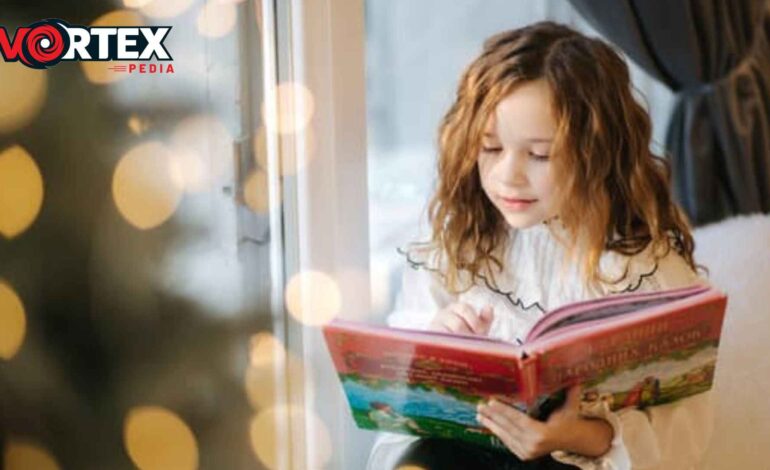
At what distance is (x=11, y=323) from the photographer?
3.17ft

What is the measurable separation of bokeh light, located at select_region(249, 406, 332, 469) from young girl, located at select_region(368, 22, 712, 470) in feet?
0.19

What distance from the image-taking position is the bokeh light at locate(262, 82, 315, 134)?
0.93 m

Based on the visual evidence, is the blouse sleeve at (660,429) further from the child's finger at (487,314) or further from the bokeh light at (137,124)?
the bokeh light at (137,124)

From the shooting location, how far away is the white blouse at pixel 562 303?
0.88 meters

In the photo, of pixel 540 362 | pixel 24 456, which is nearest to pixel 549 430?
pixel 540 362

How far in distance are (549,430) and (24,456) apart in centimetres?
53

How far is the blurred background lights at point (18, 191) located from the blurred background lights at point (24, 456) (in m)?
0.21

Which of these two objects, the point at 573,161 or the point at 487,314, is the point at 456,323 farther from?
the point at 573,161

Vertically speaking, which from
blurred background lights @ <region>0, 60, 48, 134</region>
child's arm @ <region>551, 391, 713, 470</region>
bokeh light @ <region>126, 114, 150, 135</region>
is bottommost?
child's arm @ <region>551, 391, 713, 470</region>

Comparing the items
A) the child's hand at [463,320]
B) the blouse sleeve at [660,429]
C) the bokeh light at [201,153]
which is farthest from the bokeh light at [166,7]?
the blouse sleeve at [660,429]

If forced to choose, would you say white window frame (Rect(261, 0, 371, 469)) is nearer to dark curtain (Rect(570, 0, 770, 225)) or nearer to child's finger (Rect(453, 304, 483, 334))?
child's finger (Rect(453, 304, 483, 334))

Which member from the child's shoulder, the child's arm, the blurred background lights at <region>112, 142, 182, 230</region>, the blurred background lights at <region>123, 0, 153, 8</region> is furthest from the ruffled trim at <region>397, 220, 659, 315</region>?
the blurred background lights at <region>123, 0, 153, 8</region>

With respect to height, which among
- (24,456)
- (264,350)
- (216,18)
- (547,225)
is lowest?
(24,456)

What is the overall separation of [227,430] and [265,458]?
0.16 ft
